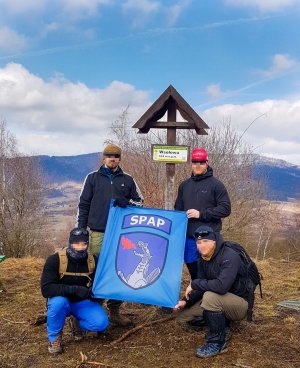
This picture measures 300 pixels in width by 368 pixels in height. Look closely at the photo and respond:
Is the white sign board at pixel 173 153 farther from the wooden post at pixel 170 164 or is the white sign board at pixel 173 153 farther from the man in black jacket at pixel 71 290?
the man in black jacket at pixel 71 290

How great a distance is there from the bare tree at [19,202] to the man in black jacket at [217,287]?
21629mm

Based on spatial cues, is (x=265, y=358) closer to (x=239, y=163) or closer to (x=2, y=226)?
(x=239, y=163)

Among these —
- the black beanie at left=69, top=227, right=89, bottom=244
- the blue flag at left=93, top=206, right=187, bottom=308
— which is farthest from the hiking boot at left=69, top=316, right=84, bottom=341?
the black beanie at left=69, top=227, right=89, bottom=244

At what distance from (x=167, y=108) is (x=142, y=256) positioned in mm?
2472

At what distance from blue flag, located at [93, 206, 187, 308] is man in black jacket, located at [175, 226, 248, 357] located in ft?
1.03

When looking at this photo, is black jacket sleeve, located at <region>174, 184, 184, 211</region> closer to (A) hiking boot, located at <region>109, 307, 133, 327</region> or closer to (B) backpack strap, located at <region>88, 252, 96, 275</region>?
(B) backpack strap, located at <region>88, 252, 96, 275</region>

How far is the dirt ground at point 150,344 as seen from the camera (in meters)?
4.37

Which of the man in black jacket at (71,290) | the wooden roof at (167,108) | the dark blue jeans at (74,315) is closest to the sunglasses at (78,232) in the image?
the man in black jacket at (71,290)

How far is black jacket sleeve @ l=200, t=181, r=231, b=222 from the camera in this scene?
5051 millimetres

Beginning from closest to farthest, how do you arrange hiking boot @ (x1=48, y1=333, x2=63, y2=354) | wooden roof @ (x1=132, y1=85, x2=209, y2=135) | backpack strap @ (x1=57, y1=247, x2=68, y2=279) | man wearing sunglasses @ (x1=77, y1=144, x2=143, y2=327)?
hiking boot @ (x1=48, y1=333, x2=63, y2=354) → backpack strap @ (x1=57, y1=247, x2=68, y2=279) → man wearing sunglasses @ (x1=77, y1=144, x2=143, y2=327) → wooden roof @ (x1=132, y1=85, x2=209, y2=135)

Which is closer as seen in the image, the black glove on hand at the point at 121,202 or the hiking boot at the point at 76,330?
the hiking boot at the point at 76,330

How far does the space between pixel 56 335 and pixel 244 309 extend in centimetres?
216

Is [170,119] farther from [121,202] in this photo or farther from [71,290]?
[71,290]

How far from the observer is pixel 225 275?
4.53 m
